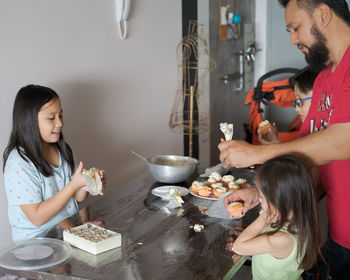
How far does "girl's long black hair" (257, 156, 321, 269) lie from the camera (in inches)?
60.0

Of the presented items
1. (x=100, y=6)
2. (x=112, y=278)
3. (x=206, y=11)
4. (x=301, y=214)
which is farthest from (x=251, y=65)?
(x=112, y=278)

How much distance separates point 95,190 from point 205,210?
1.68 ft

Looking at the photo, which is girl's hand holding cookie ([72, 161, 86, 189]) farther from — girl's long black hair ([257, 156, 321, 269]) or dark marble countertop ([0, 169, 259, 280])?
girl's long black hair ([257, 156, 321, 269])

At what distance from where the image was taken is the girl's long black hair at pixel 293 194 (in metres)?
1.52

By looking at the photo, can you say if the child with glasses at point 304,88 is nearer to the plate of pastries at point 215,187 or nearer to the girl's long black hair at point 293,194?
the plate of pastries at point 215,187

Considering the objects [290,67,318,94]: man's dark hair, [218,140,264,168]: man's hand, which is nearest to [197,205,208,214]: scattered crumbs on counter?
[218,140,264,168]: man's hand

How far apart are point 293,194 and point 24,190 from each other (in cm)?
118

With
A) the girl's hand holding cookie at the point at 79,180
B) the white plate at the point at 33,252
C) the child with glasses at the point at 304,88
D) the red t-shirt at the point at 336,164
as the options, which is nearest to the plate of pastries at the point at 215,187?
the red t-shirt at the point at 336,164

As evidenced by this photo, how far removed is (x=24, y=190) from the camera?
6.18ft

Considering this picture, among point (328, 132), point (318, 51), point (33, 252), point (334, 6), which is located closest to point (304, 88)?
point (318, 51)

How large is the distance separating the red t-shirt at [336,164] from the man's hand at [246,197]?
1.08 ft

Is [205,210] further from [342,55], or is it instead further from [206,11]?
[206,11]

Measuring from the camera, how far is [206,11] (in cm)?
438

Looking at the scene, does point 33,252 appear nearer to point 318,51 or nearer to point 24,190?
point 24,190
